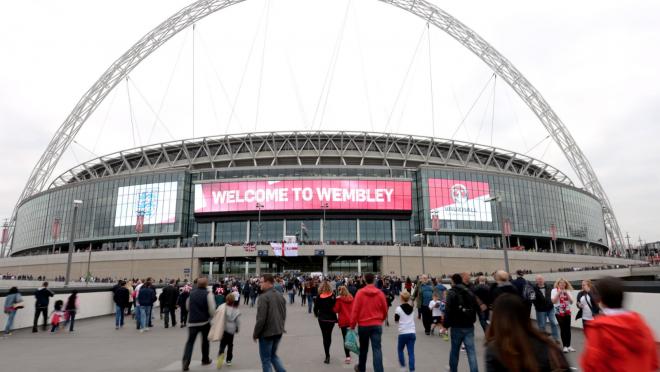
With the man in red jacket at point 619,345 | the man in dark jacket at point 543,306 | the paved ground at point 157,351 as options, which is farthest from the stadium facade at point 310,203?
the man in red jacket at point 619,345

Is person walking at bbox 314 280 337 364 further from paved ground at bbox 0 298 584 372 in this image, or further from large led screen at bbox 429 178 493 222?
large led screen at bbox 429 178 493 222

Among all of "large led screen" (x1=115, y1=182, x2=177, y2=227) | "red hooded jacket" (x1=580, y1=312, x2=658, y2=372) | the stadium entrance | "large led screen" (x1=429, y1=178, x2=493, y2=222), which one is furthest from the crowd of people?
"large led screen" (x1=429, y1=178, x2=493, y2=222)

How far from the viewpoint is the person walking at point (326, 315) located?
33.0ft

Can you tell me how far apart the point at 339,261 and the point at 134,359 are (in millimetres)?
65723

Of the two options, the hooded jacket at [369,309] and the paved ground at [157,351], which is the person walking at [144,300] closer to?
the paved ground at [157,351]

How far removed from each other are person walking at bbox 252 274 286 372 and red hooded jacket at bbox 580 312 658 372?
5030 mm

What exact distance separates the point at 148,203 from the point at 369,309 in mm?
77528

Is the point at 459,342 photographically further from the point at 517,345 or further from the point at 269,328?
the point at 517,345

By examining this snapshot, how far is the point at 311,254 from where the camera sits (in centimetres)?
6606

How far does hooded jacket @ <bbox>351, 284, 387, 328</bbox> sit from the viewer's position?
7.97 meters

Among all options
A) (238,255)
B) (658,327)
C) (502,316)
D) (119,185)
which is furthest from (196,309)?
(119,185)

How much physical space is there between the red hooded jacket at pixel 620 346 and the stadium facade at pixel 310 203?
6114cm

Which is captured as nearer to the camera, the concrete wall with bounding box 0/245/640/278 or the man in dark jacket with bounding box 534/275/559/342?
the man in dark jacket with bounding box 534/275/559/342

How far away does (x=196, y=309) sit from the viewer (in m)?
9.60
